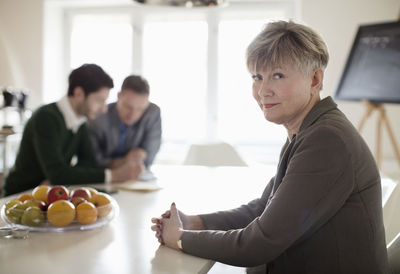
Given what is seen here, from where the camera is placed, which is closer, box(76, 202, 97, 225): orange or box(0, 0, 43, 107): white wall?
box(76, 202, 97, 225): orange

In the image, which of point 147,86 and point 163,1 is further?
point 147,86

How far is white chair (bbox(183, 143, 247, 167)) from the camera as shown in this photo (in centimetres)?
345

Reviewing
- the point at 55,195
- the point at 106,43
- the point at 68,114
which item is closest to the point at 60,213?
the point at 55,195

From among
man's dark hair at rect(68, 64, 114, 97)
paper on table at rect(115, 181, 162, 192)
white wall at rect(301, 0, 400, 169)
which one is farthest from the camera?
white wall at rect(301, 0, 400, 169)

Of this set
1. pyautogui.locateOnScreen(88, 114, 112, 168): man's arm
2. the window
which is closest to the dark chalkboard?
the window

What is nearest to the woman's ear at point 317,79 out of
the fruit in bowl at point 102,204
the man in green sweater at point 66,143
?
the fruit in bowl at point 102,204

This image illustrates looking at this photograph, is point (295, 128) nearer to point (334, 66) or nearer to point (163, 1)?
point (163, 1)

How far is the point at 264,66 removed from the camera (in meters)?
1.31

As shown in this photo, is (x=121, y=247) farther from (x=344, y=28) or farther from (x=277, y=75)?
(x=344, y=28)

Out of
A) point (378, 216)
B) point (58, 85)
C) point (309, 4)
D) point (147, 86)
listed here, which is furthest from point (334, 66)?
point (378, 216)

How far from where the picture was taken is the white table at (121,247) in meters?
1.13

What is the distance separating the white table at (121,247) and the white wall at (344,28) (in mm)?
2788

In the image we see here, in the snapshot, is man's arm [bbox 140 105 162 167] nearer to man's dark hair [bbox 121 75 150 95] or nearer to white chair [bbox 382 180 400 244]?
man's dark hair [bbox 121 75 150 95]

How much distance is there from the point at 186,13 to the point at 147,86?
2.13 meters
